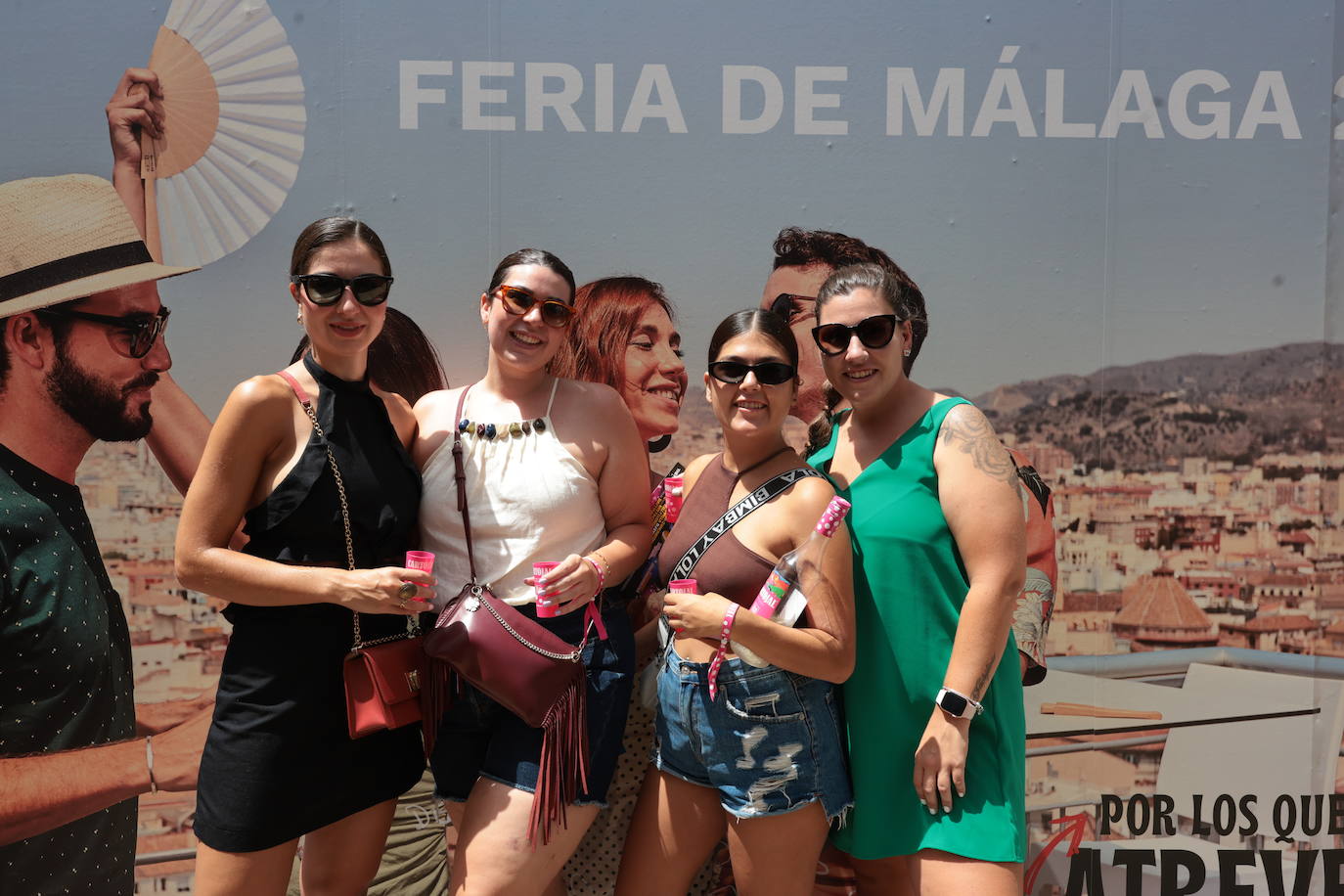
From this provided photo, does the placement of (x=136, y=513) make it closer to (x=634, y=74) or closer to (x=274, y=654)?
(x=274, y=654)

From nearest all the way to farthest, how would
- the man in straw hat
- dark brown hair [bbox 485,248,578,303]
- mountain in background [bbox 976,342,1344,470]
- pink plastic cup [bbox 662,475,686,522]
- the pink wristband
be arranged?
the pink wristband, dark brown hair [bbox 485,248,578,303], pink plastic cup [bbox 662,475,686,522], the man in straw hat, mountain in background [bbox 976,342,1344,470]

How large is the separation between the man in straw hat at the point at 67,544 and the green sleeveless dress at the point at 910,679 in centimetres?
242

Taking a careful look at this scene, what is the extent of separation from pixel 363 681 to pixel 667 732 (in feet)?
2.70

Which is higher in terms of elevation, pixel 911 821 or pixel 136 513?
pixel 136 513

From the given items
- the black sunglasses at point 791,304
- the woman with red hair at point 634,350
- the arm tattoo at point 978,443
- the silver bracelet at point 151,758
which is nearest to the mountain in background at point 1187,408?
the black sunglasses at point 791,304

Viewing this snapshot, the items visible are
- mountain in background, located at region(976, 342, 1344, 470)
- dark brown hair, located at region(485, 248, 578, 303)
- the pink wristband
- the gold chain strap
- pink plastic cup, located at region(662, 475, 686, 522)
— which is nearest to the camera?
the pink wristband

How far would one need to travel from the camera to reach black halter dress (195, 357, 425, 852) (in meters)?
2.30

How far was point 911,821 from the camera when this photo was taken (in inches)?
93.4

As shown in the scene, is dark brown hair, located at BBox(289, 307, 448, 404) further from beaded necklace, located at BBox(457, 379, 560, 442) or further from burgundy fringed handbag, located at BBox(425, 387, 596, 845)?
burgundy fringed handbag, located at BBox(425, 387, 596, 845)

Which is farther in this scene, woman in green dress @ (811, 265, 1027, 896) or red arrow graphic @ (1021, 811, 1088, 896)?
red arrow graphic @ (1021, 811, 1088, 896)

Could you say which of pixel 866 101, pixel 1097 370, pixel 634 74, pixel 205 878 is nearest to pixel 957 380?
pixel 1097 370

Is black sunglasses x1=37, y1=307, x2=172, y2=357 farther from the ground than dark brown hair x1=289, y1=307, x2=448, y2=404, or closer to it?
farther from the ground

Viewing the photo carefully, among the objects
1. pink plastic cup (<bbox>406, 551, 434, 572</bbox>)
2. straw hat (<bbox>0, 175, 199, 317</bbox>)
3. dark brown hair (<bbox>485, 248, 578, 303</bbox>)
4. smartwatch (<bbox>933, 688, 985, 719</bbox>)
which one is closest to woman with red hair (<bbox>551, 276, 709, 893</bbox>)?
dark brown hair (<bbox>485, 248, 578, 303</bbox>)

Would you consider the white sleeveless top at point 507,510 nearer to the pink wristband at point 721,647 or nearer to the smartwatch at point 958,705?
the pink wristband at point 721,647
